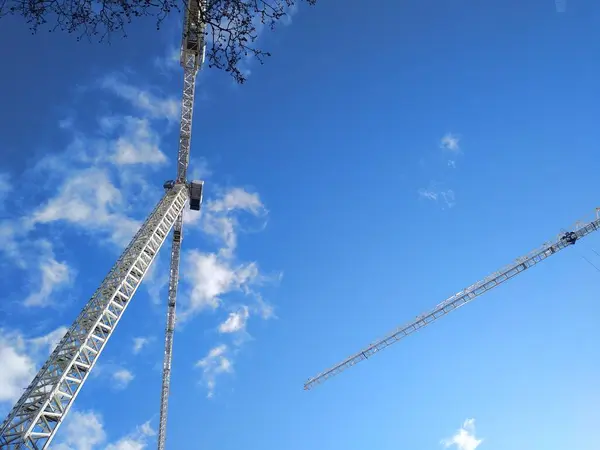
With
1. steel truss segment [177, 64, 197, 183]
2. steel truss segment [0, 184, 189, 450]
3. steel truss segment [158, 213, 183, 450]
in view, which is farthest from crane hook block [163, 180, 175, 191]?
steel truss segment [0, 184, 189, 450]

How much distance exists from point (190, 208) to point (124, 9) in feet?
156

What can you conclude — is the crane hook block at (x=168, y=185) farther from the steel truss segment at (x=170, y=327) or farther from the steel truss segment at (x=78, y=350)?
the steel truss segment at (x=78, y=350)

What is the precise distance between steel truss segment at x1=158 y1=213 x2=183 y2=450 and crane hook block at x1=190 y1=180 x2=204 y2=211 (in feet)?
22.6

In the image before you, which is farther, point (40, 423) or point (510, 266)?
point (510, 266)

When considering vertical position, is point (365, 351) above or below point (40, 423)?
above

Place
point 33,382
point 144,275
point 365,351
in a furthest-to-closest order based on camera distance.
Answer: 1. point 365,351
2. point 144,275
3. point 33,382

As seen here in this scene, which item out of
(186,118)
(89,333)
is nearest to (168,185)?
(186,118)

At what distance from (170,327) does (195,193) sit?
30.5 m

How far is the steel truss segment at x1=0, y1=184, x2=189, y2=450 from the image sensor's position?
956 inches

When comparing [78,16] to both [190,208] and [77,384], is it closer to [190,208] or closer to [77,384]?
[77,384]

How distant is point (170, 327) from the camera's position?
75.3 metres

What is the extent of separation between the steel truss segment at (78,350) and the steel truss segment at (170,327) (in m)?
24.8

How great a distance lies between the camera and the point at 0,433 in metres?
23.7

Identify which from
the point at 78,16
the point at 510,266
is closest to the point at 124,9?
the point at 78,16
